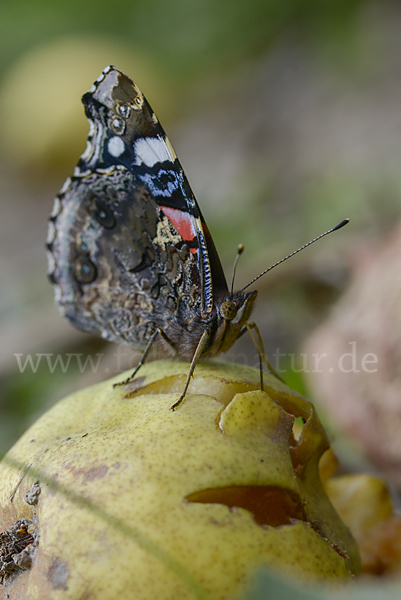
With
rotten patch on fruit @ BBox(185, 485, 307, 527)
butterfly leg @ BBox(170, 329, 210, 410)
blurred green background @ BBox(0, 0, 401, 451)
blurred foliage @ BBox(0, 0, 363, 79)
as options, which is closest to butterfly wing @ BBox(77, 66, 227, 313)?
butterfly leg @ BBox(170, 329, 210, 410)

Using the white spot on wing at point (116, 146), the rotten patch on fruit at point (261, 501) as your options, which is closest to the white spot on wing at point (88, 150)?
the white spot on wing at point (116, 146)

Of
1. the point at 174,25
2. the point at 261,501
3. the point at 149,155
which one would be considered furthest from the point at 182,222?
the point at 174,25

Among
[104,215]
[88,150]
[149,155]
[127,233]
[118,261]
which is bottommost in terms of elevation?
[118,261]

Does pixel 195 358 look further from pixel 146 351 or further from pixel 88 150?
pixel 88 150

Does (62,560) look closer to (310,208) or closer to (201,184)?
(310,208)

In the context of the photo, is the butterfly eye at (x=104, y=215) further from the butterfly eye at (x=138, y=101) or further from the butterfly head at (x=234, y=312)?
the butterfly head at (x=234, y=312)

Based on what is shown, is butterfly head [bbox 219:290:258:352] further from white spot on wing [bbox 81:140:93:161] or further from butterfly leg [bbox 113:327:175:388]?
white spot on wing [bbox 81:140:93:161]
